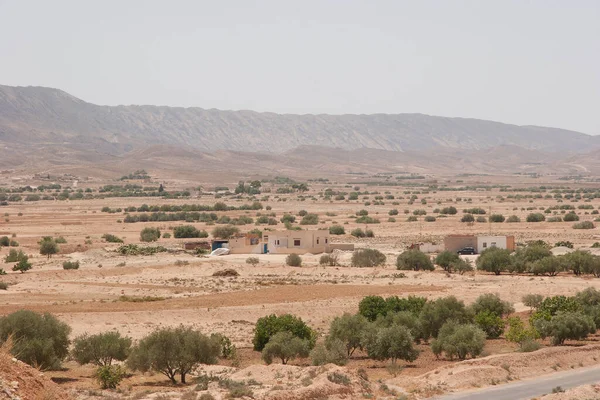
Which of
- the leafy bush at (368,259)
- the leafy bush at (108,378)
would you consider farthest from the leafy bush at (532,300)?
the leafy bush at (108,378)

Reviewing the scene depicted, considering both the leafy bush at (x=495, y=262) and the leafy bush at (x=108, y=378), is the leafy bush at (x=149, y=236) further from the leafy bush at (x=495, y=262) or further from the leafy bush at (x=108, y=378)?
the leafy bush at (x=108, y=378)

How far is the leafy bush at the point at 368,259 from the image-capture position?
2414 inches

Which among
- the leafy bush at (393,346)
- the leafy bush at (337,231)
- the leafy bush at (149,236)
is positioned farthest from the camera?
the leafy bush at (337,231)

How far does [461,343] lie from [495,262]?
2798 cm

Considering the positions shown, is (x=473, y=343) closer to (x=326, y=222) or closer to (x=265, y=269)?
(x=265, y=269)

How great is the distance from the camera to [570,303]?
36.4 metres

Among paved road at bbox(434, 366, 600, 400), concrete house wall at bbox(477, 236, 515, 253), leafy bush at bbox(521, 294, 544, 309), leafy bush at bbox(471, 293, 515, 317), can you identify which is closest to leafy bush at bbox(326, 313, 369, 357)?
paved road at bbox(434, 366, 600, 400)

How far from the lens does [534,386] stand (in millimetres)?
24875

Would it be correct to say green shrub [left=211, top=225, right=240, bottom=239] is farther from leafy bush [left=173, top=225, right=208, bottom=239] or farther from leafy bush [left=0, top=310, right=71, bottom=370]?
leafy bush [left=0, top=310, right=71, bottom=370]

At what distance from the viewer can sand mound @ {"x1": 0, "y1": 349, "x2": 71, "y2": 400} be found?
701 inches

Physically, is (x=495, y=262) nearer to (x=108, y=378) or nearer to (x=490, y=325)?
Answer: (x=490, y=325)

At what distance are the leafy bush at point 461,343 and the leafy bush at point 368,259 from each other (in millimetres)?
29981

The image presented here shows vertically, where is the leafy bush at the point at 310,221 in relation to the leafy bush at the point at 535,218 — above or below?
below

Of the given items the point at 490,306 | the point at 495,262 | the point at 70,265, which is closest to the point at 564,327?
the point at 490,306
